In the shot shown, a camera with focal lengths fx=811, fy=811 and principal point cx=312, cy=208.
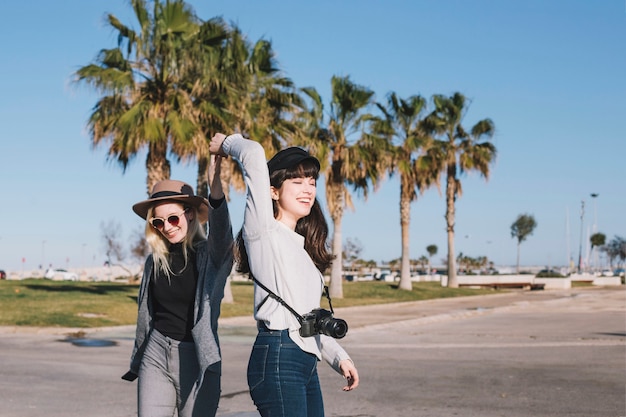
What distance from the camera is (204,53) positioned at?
78.3 feet

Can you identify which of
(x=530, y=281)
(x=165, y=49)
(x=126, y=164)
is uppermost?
(x=165, y=49)

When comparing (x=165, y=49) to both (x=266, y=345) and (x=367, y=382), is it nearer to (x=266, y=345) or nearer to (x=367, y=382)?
(x=367, y=382)

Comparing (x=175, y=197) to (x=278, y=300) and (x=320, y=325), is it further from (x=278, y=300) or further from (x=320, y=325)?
(x=320, y=325)

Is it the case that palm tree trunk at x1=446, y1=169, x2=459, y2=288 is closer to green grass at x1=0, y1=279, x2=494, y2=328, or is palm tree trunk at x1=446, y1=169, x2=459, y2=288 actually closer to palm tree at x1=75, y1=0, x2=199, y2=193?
green grass at x1=0, y1=279, x2=494, y2=328

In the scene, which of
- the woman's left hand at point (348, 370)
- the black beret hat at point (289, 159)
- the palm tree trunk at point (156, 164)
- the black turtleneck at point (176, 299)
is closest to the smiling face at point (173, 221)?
the black turtleneck at point (176, 299)

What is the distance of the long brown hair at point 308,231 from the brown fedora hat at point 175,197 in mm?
818

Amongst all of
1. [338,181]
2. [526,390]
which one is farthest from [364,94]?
[526,390]

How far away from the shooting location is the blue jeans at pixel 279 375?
3.11 meters

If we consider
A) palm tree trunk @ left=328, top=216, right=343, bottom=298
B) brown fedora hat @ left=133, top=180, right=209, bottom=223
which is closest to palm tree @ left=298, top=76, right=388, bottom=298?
palm tree trunk @ left=328, top=216, right=343, bottom=298

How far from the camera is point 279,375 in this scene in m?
3.12

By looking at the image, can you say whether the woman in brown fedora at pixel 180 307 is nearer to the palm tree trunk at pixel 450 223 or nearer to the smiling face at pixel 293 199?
the smiling face at pixel 293 199

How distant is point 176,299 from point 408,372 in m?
7.58

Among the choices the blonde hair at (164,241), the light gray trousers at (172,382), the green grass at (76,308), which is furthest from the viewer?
the green grass at (76,308)

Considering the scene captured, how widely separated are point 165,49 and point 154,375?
66.8 ft
